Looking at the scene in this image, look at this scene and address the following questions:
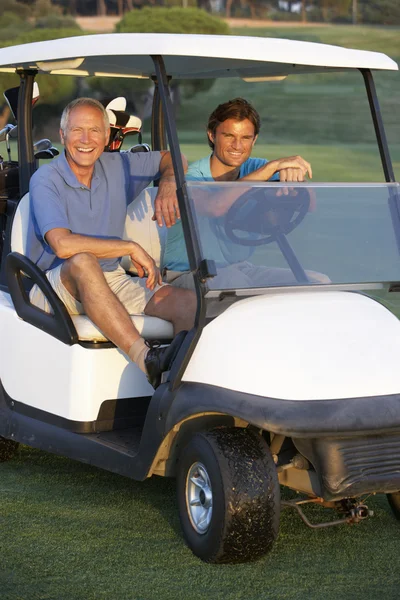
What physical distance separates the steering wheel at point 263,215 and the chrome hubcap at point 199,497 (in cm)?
75

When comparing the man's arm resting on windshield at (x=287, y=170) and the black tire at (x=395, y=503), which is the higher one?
the man's arm resting on windshield at (x=287, y=170)

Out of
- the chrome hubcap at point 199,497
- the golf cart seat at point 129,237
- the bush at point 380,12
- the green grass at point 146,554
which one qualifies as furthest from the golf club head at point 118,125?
the bush at point 380,12

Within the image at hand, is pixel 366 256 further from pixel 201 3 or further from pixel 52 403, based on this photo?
pixel 201 3

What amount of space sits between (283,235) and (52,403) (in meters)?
1.05

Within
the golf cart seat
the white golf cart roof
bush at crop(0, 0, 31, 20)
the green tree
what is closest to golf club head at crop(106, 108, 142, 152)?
the white golf cart roof

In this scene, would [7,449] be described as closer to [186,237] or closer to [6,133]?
[6,133]

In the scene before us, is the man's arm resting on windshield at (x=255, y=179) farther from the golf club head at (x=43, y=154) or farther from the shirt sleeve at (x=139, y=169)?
the golf club head at (x=43, y=154)

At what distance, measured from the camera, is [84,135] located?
421cm

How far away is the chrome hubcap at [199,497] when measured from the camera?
3.42 m

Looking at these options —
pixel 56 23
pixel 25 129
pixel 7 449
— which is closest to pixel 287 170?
pixel 25 129

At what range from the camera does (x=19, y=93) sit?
462 centimetres

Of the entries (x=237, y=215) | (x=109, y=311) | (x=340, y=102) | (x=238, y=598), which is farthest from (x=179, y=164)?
(x=340, y=102)

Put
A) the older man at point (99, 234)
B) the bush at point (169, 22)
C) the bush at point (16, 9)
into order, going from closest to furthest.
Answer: the older man at point (99, 234) < the bush at point (169, 22) < the bush at point (16, 9)

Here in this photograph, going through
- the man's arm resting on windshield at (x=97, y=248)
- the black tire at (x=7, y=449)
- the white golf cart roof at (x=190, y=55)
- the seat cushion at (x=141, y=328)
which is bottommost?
the black tire at (x=7, y=449)
